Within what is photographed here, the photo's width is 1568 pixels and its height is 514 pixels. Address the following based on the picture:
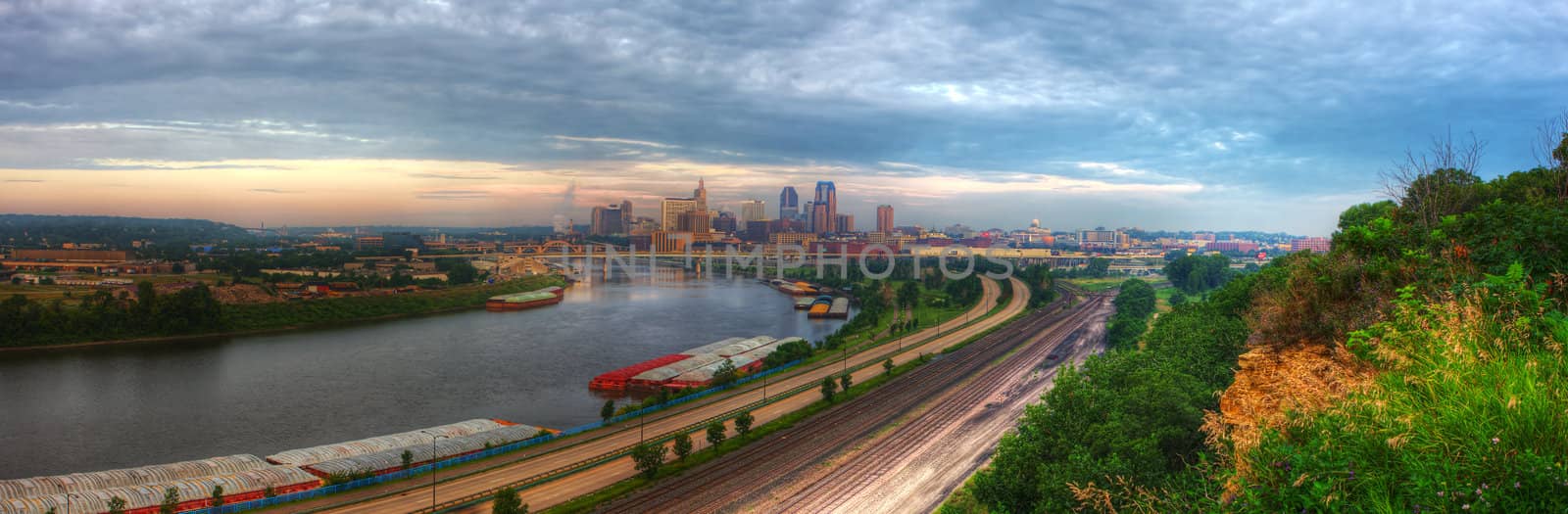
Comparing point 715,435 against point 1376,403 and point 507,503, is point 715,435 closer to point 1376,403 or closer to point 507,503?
point 507,503

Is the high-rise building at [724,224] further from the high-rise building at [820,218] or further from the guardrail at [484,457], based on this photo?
the guardrail at [484,457]

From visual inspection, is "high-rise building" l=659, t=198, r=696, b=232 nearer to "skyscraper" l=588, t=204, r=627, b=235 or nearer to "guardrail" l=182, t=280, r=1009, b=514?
"skyscraper" l=588, t=204, r=627, b=235

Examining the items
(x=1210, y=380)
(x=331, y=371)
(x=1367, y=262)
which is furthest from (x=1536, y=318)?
(x=331, y=371)

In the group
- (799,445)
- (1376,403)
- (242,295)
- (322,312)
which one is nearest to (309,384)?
(799,445)

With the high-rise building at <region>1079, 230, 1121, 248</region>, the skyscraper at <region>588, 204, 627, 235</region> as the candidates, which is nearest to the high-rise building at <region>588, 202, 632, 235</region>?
the skyscraper at <region>588, 204, 627, 235</region>

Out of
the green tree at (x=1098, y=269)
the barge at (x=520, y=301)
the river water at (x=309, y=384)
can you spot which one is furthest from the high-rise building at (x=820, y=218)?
the river water at (x=309, y=384)
